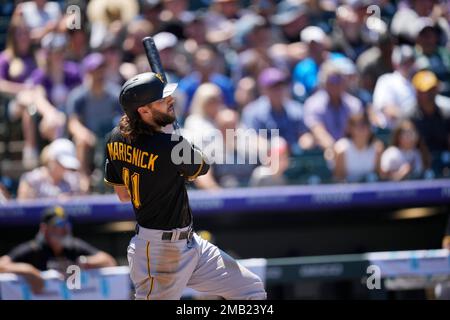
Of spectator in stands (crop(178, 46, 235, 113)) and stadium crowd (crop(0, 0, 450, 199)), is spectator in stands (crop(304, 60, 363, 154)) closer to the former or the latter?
stadium crowd (crop(0, 0, 450, 199))

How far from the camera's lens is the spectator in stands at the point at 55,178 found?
8.20 metres

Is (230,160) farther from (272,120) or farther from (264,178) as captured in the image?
(272,120)

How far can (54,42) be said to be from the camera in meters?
9.32

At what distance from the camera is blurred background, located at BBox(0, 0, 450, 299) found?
8156 mm

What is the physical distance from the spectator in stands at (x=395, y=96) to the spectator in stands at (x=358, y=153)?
21.4 inches

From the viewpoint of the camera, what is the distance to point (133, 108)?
5.16m

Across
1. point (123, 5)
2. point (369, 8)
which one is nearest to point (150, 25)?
point (123, 5)


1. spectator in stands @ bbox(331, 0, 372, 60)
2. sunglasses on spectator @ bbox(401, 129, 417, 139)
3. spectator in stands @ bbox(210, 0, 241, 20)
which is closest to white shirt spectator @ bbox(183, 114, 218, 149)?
sunglasses on spectator @ bbox(401, 129, 417, 139)

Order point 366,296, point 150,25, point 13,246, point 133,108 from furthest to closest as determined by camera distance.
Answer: point 150,25 → point 13,246 → point 366,296 → point 133,108

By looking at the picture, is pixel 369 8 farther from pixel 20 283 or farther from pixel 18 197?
pixel 20 283

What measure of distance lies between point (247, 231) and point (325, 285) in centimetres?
92

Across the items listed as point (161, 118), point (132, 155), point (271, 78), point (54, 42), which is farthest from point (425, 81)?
point (132, 155)

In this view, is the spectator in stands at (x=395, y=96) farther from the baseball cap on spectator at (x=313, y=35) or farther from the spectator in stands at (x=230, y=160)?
the spectator in stands at (x=230, y=160)

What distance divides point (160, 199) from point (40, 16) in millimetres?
5342
